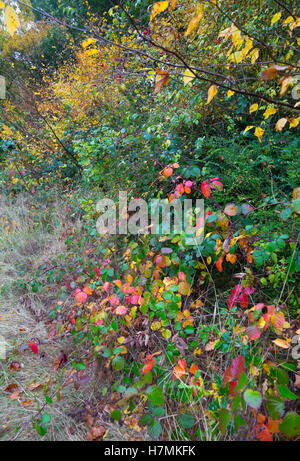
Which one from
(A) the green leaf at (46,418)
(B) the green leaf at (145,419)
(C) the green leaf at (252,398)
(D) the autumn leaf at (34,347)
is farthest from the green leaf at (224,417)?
(D) the autumn leaf at (34,347)

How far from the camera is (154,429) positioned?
43.3 inches

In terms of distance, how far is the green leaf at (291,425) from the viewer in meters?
Result: 0.82

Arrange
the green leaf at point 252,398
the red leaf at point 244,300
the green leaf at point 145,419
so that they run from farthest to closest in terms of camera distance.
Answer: the red leaf at point 244,300, the green leaf at point 145,419, the green leaf at point 252,398

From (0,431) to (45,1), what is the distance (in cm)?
1111

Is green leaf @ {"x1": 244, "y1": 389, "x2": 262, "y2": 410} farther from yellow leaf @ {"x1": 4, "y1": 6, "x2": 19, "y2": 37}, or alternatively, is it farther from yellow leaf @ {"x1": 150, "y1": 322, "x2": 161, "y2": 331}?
yellow leaf @ {"x1": 4, "y1": 6, "x2": 19, "y2": 37}

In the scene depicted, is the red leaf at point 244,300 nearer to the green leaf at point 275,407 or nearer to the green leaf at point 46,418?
the green leaf at point 275,407

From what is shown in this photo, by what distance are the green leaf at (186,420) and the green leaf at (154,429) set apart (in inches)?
3.6

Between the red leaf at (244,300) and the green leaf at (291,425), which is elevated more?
the red leaf at (244,300)

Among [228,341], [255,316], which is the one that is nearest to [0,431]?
[228,341]

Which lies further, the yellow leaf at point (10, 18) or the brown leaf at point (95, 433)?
the brown leaf at point (95, 433)

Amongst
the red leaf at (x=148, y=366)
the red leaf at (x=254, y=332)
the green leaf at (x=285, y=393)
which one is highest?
the red leaf at (x=254, y=332)

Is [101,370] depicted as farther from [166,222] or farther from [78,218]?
[78,218]

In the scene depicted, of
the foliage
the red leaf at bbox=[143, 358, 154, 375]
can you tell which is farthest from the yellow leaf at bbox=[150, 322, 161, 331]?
the red leaf at bbox=[143, 358, 154, 375]

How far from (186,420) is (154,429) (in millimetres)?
138
